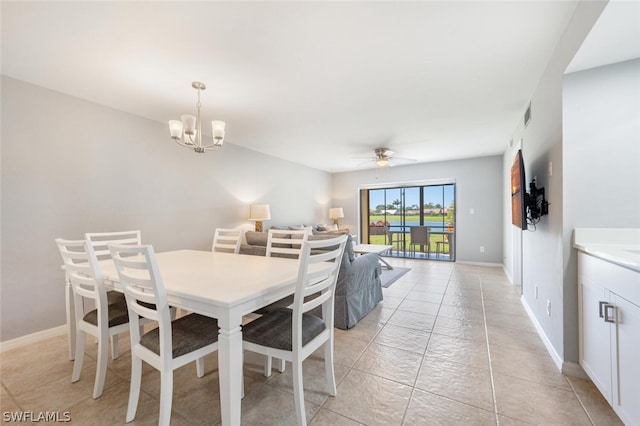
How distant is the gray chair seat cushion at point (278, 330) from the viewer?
4.54 feet

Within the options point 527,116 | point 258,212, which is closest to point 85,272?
point 258,212

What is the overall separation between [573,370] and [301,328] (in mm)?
1961

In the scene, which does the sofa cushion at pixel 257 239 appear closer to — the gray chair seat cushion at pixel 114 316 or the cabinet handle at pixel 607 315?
the gray chair seat cushion at pixel 114 316

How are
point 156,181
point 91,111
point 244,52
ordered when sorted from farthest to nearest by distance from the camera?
point 156,181, point 91,111, point 244,52

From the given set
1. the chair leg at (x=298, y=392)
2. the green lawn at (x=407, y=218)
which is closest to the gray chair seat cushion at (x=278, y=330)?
the chair leg at (x=298, y=392)

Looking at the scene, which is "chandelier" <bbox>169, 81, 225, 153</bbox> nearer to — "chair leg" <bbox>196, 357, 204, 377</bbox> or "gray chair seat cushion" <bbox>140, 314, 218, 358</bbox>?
"gray chair seat cushion" <bbox>140, 314, 218, 358</bbox>

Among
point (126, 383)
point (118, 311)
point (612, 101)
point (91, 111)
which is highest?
point (91, 111)

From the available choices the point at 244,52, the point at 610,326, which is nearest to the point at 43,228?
the point at 244,52

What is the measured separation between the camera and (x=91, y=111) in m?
A: 2.77

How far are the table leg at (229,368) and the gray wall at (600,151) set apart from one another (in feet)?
7.29

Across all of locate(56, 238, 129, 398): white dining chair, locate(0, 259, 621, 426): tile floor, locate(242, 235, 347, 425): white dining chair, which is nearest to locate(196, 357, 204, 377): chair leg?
locate(0, 259, 621, 426): tile floor

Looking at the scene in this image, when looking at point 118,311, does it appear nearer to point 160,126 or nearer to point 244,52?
point 244,52

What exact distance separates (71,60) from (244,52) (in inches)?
56.0

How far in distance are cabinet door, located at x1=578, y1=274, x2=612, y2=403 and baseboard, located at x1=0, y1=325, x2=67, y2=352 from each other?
436cm
